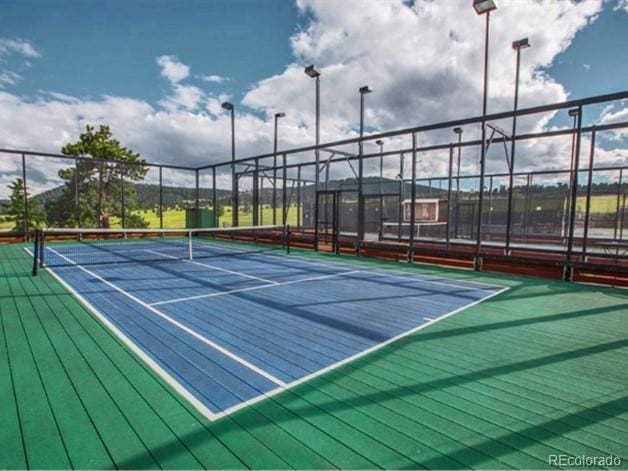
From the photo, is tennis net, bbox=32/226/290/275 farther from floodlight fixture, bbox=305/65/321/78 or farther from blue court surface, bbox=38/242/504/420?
floodlight fixture, bbox=305/65/321/78

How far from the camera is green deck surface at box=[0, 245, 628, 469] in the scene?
1.86m

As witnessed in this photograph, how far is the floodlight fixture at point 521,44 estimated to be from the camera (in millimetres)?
8914

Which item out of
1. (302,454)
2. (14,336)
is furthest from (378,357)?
(14,336)

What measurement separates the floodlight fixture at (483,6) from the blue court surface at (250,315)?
629 cm

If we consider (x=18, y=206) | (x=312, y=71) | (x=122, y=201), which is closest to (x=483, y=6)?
(x=312, y=71)

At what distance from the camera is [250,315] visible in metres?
4.49

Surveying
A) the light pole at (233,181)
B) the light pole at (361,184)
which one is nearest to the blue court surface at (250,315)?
the light pole at (361,184)

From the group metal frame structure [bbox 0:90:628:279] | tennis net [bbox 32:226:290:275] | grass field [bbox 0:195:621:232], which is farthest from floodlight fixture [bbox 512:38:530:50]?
tennis net [bbox 32:226:290:275]

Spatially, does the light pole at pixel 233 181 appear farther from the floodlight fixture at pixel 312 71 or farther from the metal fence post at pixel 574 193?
the metal fence post at pixel 574 193

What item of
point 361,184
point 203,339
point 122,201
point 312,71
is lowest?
point 203,339

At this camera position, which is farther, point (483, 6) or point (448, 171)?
point (448, 171)

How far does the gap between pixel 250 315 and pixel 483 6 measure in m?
8.48

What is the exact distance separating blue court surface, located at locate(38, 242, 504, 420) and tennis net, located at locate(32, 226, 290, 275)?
3.20 feet

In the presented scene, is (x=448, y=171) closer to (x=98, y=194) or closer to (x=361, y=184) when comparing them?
(x=361, y=184)
